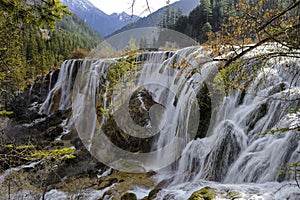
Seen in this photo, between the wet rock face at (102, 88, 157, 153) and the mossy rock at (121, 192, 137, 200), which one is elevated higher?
the wet rock face at (102, 88, 157, 153)

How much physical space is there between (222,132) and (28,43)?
38.7 meters

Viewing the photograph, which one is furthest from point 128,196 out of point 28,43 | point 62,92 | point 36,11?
point 28,43

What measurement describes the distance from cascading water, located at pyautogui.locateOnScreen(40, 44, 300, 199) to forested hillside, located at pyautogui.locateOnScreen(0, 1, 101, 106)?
242cm

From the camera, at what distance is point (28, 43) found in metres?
38.0

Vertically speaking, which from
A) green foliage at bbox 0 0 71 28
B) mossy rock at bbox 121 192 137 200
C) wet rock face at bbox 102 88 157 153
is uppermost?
green foliage at bbox 0 0 71 28

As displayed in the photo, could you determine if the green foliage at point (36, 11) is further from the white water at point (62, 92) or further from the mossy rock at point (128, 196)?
the white water at point (62, 92)

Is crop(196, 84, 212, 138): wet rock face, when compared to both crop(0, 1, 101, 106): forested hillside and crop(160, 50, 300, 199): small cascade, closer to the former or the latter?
crop(160, 50, 300, 199): small cascade

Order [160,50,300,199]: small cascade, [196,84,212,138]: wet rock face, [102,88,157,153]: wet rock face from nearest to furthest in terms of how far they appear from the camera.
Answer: [160,50,300,199]: small cascade, [196,84,212,138]: wet rock face, [102,88,157,153]: wet rock face

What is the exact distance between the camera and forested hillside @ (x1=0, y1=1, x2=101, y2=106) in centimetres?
336

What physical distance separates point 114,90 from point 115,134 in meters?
3.44

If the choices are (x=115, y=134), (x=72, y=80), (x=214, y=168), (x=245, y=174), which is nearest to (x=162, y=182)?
(x=214, y=168)

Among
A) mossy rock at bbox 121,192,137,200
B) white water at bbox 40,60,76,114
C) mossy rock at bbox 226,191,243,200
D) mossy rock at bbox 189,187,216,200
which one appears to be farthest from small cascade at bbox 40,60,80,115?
mossy rock at bbox 226,191,243,200

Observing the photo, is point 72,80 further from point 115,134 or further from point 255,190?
point 255,190

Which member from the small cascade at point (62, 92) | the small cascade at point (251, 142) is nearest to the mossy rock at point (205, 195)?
the small cascade at point (251, 142)
